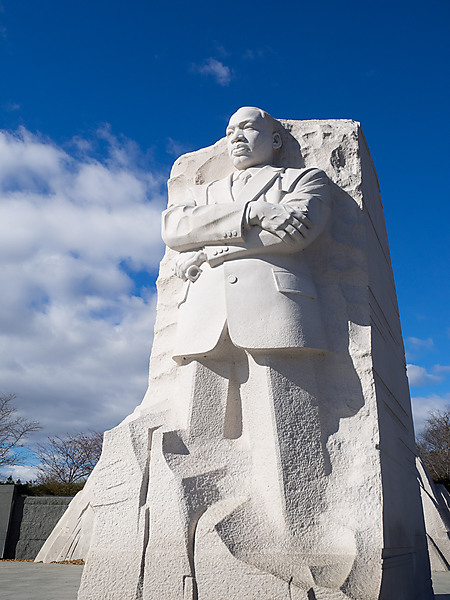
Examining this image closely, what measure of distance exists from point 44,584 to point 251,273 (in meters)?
3.53

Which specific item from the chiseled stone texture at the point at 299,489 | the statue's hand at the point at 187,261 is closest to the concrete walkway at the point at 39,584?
the chiseled stone texture at the point at 299,489

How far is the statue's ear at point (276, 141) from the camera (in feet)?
14.7

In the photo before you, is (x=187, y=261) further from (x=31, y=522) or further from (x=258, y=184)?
(x=31, y=522)

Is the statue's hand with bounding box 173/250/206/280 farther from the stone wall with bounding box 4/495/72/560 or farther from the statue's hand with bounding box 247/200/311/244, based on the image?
the stone wall with bounding box 4/495/72/560

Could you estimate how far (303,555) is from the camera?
3.20 m

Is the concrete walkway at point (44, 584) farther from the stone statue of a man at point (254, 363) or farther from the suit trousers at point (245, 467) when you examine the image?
the stone statue of a man at point (254, 363)

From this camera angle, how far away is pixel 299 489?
11.0 ft

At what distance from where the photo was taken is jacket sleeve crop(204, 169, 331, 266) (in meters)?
3.78

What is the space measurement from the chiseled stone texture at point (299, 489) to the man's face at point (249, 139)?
2.10ft

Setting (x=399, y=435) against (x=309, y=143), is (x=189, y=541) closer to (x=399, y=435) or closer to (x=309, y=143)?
(x=399, y=435)

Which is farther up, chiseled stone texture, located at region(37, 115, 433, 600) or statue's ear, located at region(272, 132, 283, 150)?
statue's ear, located at region(272, 132, 283, 150)

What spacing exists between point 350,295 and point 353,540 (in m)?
1.61

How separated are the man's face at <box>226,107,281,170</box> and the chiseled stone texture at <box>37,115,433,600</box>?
640mm

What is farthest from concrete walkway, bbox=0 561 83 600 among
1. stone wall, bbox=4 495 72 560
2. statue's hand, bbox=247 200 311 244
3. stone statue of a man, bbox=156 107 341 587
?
stone wall, bbox=4 495 72 560
